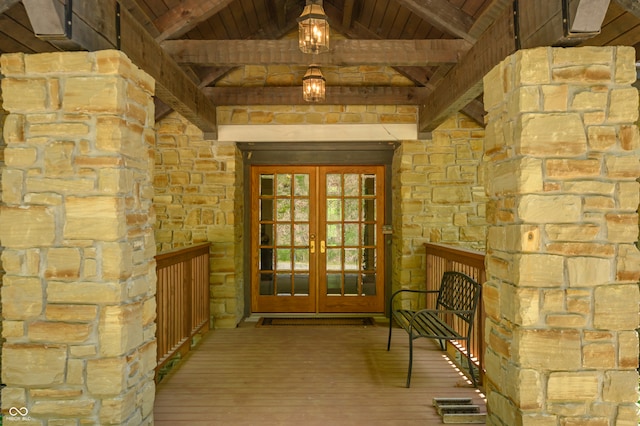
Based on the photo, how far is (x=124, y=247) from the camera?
7.25ft

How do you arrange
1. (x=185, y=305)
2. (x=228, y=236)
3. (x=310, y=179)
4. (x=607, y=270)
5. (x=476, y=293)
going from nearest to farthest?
(x=607, y=270) < (x=476, y=293) < (x=185, y=305) < (x=228, y=236) < (x=310, y=179)

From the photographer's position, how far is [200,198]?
4984 mm

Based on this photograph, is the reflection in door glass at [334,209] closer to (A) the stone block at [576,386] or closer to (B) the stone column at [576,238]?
(B) the stone column at [576,238]

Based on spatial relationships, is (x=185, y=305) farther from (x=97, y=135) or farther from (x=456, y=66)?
(x=456, y=66)

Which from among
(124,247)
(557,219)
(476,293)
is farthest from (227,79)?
(557,219)

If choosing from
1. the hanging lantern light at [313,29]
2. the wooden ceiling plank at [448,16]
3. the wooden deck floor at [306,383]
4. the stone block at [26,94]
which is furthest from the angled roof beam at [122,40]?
the wooden deck floor at [306,383]

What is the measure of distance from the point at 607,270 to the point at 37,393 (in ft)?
9.87

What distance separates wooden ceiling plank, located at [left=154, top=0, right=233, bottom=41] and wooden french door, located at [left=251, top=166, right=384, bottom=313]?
2.49 m

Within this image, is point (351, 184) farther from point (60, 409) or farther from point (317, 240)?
point (60, 409)

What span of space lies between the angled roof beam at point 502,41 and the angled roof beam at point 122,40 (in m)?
2.27

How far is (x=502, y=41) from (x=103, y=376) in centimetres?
296

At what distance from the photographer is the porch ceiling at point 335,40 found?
2154 millimetres

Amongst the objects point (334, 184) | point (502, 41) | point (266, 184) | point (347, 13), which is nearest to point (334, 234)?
point (334, 184)

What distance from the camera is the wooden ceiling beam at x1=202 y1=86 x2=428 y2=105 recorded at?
4.71 m
